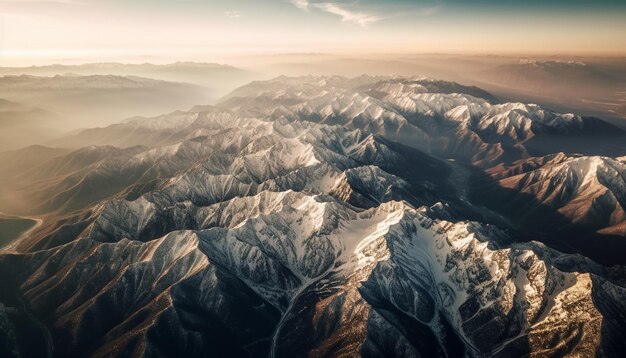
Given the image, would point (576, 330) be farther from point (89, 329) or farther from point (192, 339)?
point (89, 329)

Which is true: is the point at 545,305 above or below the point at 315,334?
above

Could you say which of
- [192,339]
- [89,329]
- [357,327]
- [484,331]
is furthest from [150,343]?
[484,331]

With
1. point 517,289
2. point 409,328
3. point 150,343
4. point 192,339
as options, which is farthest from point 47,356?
point 517,289

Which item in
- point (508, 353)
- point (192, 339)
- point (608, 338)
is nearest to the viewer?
point (608, 338)

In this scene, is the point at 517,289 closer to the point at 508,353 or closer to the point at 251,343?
the point at 508,353

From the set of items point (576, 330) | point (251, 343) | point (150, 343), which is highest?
point (576, 330)

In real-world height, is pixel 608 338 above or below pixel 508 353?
above

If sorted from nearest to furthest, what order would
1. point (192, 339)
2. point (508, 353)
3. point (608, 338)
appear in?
point (608, 338) → point (508, 353) → point (192, 339)

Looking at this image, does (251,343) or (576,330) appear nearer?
(576,330)

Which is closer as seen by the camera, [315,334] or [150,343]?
[150,343]
